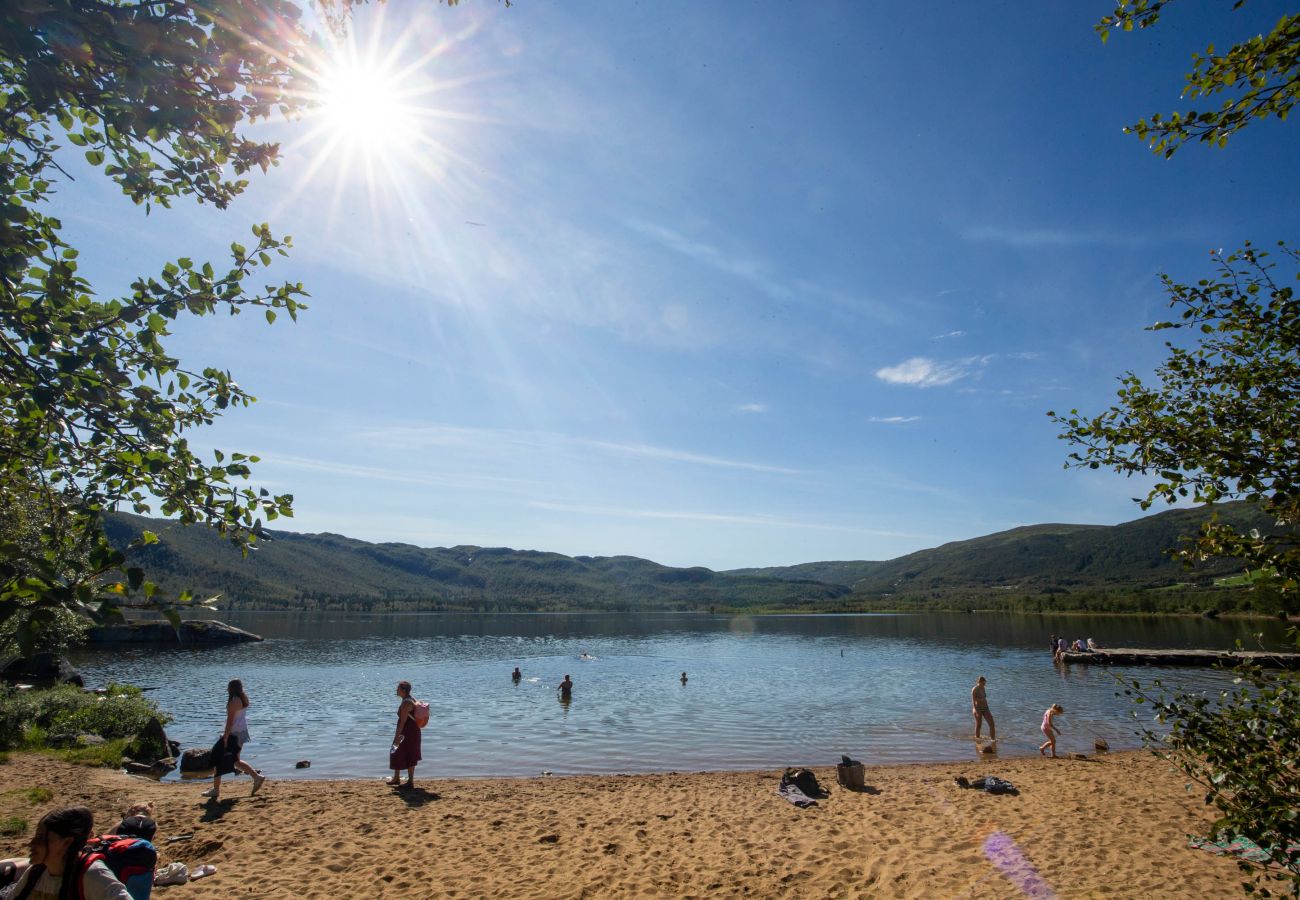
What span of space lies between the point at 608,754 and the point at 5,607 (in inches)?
841

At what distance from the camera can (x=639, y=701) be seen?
35.0 meters

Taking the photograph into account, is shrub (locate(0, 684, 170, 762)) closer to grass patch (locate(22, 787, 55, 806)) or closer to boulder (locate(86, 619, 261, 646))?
grass patch (locate(22, 787, 55, 806))

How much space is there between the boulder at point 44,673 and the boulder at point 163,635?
42622mm

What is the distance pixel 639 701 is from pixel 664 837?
2408cm

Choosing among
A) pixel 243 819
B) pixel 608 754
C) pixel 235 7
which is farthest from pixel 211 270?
pixel 608 754

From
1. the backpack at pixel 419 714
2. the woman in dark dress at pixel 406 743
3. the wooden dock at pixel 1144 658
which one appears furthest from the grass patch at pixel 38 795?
the wooden dock at pixel 1144 658

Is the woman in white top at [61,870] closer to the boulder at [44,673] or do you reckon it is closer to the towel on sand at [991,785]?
the towel on sand at [991,785]

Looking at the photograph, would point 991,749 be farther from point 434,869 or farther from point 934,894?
point 434,869

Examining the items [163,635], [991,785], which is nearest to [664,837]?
[991,785]

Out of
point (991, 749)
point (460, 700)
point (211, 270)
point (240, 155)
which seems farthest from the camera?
point (460, 700)

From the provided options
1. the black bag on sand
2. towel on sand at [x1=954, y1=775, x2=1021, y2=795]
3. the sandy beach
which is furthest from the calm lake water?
towel on sand at [x1=954, y1=775, x2=1021, y2=795]

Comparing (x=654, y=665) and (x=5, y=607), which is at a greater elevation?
(x=5, y=607)

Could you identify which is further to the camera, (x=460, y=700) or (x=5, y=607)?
(x=460, y=700)

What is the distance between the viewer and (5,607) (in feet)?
9.82
